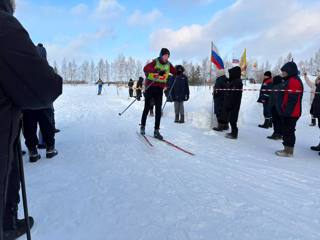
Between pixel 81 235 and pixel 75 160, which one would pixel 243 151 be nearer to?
pixel 75 160

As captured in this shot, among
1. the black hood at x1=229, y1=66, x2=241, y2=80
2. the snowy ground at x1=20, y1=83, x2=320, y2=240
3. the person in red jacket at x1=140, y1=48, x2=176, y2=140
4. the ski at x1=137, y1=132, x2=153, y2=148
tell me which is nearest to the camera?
the snowy ground at x1=20, y1=83, x2=320, y2=240

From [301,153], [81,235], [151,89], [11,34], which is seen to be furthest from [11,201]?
[301,153]

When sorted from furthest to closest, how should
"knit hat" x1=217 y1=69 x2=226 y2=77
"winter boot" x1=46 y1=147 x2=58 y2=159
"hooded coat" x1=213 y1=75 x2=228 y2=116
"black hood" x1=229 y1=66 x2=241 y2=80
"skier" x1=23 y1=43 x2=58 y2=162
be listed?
"knit hat" x1=217 y1=69 x2=226 y2=77, "hooded coat" x1=213 y1=75 x2=228 y2=116, "black hood" x1=229 y1=66 x2=241 y2=80, "winter boot" x1=46 y1=147 x2=58 y2=159, "skier" x1=23 y1=43 x2=58 y2=162

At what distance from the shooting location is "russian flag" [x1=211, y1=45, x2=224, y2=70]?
9.82 meters

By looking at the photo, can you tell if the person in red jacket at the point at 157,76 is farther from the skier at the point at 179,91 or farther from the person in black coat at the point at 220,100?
the skier at the point at 179,91

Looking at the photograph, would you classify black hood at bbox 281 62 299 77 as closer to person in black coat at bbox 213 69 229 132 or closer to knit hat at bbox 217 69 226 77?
person in black coat at bbox 213 69 229 132

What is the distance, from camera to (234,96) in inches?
314

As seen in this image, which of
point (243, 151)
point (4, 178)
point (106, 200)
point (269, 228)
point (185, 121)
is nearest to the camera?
point (4, 178)

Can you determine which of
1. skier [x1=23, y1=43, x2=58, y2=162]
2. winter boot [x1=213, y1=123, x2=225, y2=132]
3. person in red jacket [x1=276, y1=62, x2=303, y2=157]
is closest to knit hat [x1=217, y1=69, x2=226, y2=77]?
winter boot [x1=213, y1=123, x2=225, y2=132]

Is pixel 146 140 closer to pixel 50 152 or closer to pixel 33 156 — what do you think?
pixel 50 152

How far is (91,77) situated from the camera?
389ft

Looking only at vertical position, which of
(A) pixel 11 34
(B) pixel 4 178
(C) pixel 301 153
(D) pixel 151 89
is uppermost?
(A) pixel 11 34

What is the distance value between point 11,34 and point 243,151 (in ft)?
18.0

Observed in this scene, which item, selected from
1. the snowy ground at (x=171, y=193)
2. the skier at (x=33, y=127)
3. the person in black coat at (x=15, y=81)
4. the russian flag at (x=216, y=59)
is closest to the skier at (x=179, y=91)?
the russian flag at (x=216, y=59)
